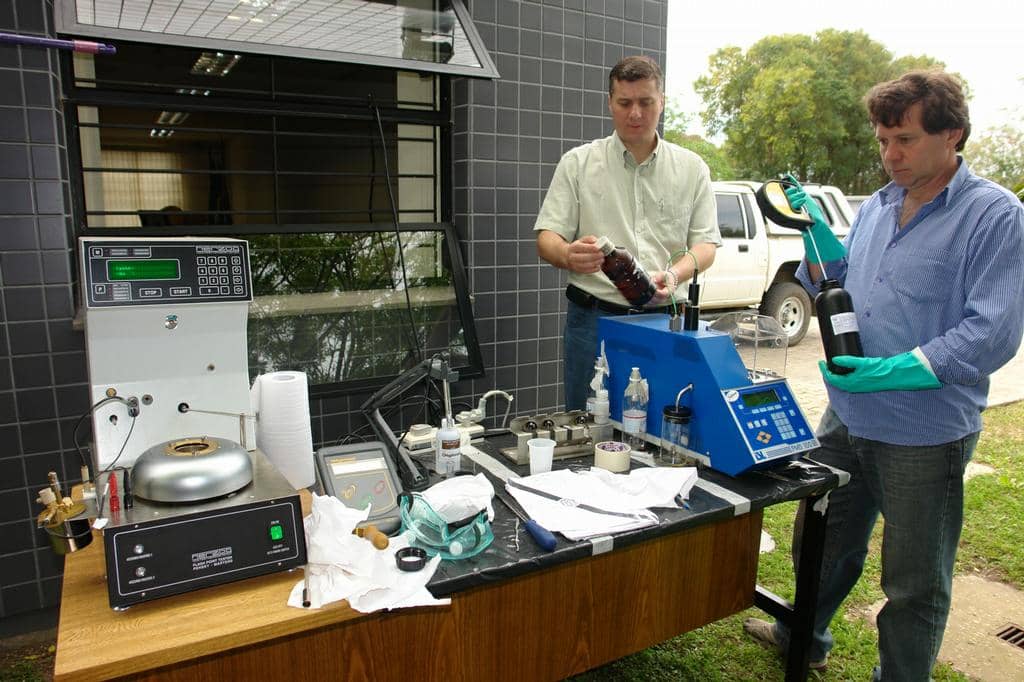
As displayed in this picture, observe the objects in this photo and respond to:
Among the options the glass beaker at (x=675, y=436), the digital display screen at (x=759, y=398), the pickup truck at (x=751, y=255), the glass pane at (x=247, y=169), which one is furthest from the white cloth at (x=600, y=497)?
the pickup truck at (x=751, y=255)

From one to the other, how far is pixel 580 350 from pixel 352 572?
1.51m

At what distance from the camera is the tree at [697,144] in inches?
1010

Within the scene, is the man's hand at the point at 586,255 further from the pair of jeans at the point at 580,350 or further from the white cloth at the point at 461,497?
the white cloth at the point at 461,497

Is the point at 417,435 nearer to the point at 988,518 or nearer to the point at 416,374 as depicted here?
the point at 416,374

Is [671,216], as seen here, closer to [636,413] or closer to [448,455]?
[636,413]

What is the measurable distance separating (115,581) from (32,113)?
6.74 feet

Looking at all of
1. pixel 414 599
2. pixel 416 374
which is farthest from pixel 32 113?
pixel 414 599

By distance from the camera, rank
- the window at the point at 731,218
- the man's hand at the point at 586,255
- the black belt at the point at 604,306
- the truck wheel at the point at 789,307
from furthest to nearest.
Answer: the truck wheel at the point at 789,307 < the window at the point at 731,218 < the black belt at the point at 604,306 < the man's hand at the point at 586,255

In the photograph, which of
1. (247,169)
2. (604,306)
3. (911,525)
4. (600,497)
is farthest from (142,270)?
(247,169)

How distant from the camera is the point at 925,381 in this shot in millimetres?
1796

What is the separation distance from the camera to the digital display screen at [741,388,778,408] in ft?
6.35

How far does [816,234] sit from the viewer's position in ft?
6.98

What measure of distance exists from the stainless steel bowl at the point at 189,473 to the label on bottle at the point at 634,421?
1.13 metres

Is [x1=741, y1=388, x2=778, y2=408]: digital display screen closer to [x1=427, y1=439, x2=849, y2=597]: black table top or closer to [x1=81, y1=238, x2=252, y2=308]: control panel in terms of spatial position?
[x1=427, y1=439, x2=849, y2=597]: black table top
